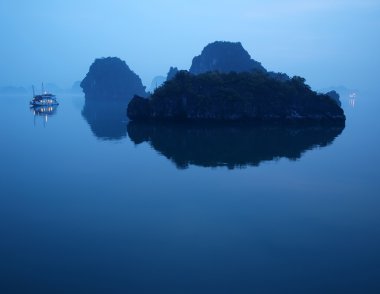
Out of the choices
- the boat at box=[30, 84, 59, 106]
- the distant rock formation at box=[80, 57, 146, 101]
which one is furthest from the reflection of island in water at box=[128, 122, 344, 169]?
the distant rock formation at box=[80, 57, 146, 101]

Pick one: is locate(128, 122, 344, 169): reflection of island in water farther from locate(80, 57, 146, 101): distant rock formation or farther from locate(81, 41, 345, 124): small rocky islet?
locate(80, 57, 146, 101): distant rock formation

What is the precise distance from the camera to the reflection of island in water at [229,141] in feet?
100

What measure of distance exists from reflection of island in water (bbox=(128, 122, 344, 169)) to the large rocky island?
5.10m

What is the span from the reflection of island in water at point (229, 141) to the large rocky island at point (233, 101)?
16.7 ft

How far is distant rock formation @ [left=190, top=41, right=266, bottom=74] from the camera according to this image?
371 feet

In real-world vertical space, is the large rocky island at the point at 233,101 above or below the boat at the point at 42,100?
below

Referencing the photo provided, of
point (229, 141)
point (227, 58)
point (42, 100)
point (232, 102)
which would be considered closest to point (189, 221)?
point (229, 141)

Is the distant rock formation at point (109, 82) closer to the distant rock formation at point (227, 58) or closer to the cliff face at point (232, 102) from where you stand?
the distant rock formation at point (227, 58)

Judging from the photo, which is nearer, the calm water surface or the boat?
the calm water surface

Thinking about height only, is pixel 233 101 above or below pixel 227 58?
below

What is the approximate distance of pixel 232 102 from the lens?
56125 millimetres

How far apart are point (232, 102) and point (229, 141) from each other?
1953cm

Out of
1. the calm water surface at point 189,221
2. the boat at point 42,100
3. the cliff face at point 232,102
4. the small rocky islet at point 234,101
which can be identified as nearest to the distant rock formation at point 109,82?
the boat at point 42,100

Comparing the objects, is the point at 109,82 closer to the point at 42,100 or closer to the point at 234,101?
the point at 42,100
